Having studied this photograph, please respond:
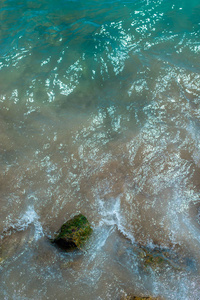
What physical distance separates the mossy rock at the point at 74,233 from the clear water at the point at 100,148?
0.58ft

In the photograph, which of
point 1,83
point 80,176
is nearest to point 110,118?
point 80,176

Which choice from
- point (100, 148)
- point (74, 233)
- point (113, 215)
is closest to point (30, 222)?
point (74, 233)

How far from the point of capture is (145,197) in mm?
5645

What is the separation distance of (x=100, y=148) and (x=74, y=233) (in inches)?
97.8

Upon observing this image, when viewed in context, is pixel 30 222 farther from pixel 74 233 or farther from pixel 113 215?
pixel 113 215

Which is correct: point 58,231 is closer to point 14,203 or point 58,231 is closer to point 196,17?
point 14,203

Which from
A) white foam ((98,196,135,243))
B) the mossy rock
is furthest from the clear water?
the mossy rock

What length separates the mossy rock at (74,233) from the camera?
4.68 metres

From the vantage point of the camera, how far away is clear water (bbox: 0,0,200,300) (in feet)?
15.1

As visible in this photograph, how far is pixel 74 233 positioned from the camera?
4.73 meters

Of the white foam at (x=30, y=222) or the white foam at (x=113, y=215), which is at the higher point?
the white foam at (x=30, y=222)

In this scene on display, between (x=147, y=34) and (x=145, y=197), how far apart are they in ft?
23.8

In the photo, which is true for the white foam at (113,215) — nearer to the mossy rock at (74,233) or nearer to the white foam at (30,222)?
the mossy rock at (74,233)

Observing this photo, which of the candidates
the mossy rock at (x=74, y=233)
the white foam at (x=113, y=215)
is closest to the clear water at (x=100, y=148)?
the white foam at (x=113, y=215)
